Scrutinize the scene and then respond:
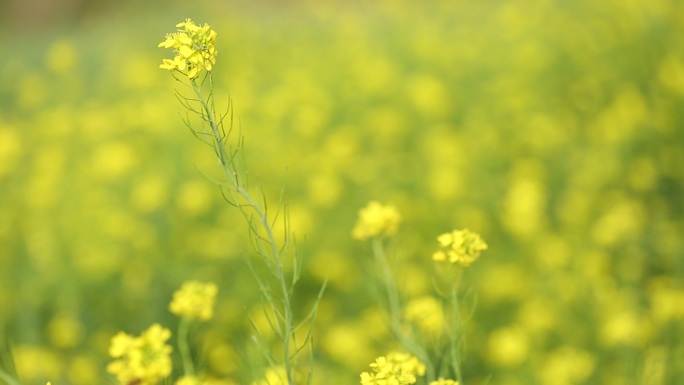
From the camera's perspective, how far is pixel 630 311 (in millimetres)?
2709

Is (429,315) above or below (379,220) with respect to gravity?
below

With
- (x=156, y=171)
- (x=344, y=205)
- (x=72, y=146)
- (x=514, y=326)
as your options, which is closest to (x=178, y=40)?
(x=514, y=326)

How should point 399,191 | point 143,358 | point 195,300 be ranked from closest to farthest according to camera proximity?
point 143,358 < point 195,300 < point 399,191

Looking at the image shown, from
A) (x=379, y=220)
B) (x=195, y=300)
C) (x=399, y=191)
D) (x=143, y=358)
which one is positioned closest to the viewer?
(x=143, y=358)

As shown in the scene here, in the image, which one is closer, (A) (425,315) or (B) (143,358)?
(B) (143,358)

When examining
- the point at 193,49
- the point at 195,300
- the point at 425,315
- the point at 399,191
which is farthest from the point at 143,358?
the point at 399,191

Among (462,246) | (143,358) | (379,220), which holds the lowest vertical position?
(143,358)

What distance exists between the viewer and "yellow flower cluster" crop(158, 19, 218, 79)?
1.09 m

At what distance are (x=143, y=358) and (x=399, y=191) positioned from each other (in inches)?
101

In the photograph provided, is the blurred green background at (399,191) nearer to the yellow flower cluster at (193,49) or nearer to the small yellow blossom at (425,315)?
the small yellow blossom at (425,315)

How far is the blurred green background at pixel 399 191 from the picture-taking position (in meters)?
2.74

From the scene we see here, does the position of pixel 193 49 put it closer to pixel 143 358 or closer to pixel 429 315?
pixel 143 358

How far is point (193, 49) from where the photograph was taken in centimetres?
111

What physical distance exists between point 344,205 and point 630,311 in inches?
57.3
